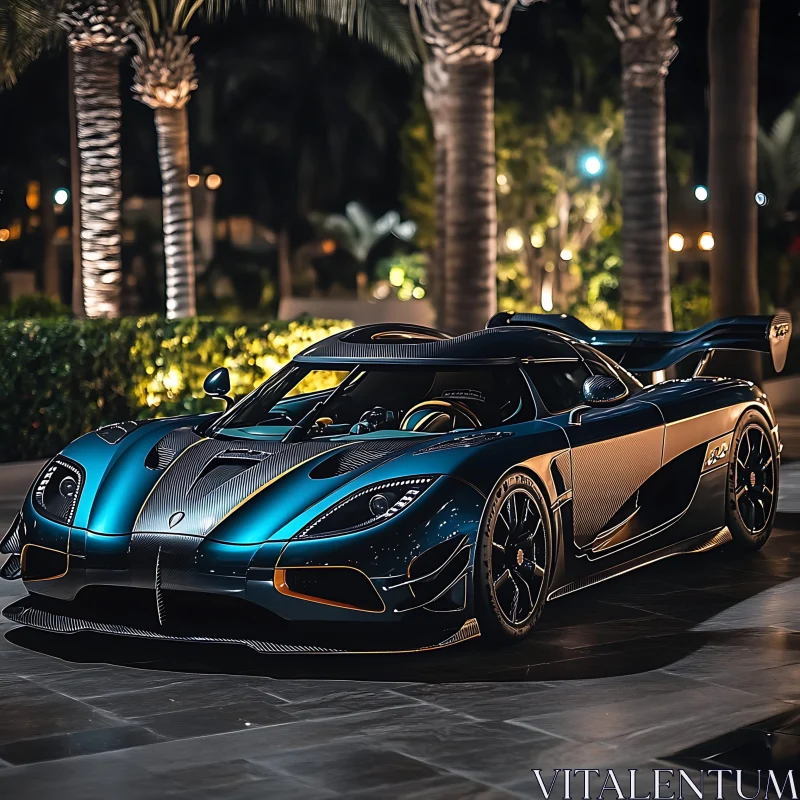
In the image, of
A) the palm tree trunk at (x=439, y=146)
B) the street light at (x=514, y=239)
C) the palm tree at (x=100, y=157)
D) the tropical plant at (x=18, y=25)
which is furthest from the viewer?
the street light at (x=514, y=239)

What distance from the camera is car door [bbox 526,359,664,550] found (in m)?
7.68

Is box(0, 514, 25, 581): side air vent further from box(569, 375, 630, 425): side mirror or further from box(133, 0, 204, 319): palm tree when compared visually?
box(133, 0, 204, 319): palm tree

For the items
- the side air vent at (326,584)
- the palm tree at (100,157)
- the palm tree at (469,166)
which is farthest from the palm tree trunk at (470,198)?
the side air vent at (326,584)

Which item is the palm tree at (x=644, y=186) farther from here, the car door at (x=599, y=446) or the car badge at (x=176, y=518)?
the car badge at (x=176, y=518)

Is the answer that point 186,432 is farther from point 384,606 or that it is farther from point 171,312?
point 171,312

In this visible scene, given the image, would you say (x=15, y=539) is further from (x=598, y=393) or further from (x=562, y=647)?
(x=598, y=393)

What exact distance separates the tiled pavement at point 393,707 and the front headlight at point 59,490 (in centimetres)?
55

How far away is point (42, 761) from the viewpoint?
17.9 feet

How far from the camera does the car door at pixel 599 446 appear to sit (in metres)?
7.68

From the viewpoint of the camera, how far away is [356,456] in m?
7.05

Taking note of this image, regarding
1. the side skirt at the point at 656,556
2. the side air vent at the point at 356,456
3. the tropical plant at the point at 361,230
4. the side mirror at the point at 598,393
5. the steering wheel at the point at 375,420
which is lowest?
the side skirt at the point at 656,556

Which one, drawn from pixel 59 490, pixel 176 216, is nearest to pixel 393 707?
pixel 59 490

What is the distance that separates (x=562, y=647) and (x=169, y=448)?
190 cm

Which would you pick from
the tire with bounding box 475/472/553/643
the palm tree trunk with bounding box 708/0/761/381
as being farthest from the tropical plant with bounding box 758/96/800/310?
the tire with bounding box 475/472/553/643
